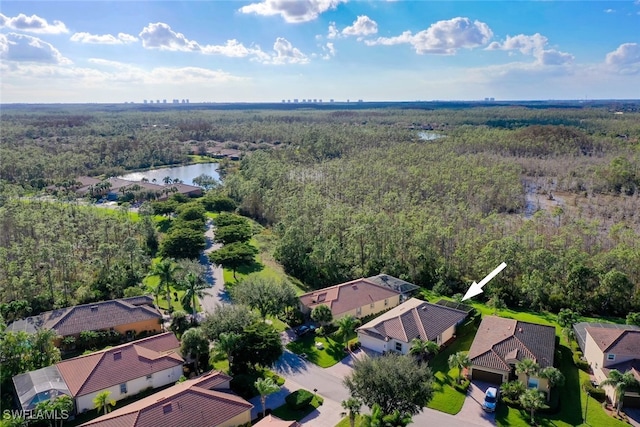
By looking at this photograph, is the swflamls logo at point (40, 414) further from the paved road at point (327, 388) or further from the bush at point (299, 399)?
the bush at point (299, 399)

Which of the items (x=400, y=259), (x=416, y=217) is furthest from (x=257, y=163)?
(x=400, y=259)

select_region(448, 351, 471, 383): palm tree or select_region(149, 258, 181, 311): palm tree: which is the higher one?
select_region(149, 258, 181, 311): palm tree

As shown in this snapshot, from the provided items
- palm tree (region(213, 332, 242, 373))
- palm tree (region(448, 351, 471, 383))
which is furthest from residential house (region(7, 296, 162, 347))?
palm tree (region(448, 351, 471, 383))

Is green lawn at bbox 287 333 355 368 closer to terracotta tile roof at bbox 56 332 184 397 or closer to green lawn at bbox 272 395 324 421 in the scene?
green lawn at bbox 272 395 324 421

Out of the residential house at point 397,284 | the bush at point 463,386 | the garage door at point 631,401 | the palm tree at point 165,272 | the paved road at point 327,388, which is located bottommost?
the paved road at point 327,388

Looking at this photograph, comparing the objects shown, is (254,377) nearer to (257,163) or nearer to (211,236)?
(211,236)

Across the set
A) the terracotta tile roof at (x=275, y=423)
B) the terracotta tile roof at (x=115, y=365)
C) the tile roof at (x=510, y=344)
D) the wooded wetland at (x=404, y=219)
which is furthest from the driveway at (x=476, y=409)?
the terracotta tile roof at (x=115, y=365)
